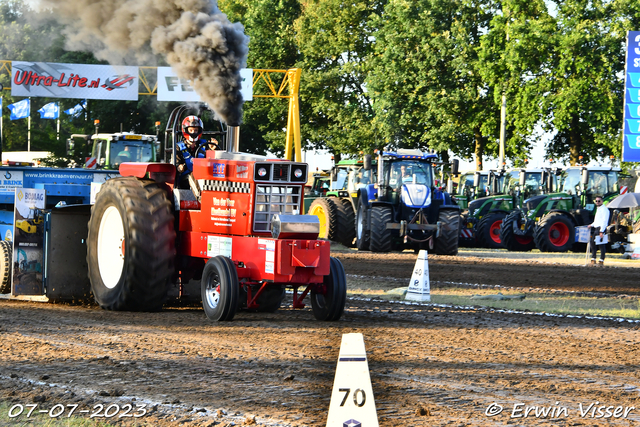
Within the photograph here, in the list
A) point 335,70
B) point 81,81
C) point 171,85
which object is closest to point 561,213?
point 171,85

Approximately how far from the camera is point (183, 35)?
10867 millimetres

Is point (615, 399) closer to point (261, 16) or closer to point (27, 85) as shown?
point (27, 85)

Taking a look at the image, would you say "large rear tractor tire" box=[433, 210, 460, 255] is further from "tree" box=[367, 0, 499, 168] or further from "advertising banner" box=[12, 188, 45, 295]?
"tree" box=[367, 0, 499, 168]

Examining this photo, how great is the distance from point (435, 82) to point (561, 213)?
16943 millimetres

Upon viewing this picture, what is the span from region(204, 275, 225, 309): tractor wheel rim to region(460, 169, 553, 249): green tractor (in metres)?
18.8

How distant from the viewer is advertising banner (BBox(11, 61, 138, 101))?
3073cm

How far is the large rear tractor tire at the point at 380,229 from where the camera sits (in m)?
21.3

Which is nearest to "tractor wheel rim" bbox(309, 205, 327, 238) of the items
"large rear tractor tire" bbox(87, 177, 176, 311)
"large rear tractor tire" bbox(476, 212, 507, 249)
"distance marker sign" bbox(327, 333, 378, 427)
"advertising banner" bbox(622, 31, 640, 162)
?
"large rear tractor tire" bbox(476, 212, 507, 249)

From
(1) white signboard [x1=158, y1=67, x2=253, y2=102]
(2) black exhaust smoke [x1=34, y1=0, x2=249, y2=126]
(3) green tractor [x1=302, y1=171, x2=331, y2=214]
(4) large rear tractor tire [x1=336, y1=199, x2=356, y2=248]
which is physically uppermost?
(1) white signboard [x1=158, y1=67, x2=253, y2=102]

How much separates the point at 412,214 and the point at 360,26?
26.7 meters

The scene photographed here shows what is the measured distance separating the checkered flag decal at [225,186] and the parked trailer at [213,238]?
0.03 ft

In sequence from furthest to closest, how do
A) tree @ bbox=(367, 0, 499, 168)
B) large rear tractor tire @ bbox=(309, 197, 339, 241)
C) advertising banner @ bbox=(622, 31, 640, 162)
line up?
tree @ bbox=(367, 0, 499, 168) → large rear tractor tire @ bbox=(309, 197, 339, 241) → advertising banner @ bbox=(622, 31, 640, 162)

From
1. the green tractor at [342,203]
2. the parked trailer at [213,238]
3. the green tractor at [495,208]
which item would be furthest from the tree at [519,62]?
the parked trailer at [213,238]

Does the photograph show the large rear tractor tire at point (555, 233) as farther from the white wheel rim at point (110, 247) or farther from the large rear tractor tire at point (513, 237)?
the white wheel rim at point (110, 247)
